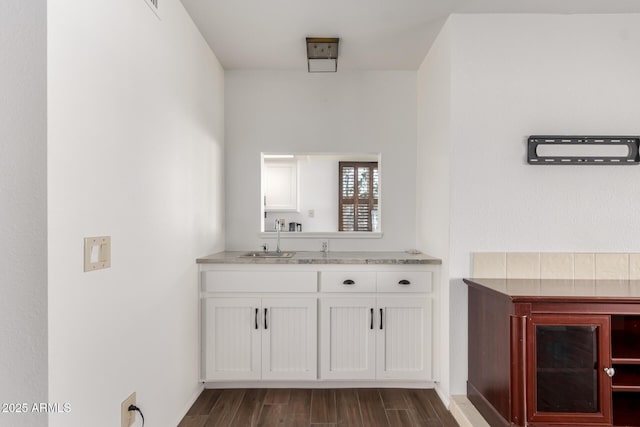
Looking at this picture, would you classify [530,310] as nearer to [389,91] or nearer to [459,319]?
[459,319]

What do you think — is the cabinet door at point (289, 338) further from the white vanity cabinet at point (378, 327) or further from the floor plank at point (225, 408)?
the floor plank at point (225, 408)

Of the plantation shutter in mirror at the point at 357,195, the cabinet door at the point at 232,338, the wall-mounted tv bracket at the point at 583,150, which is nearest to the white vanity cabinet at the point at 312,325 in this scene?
the cabinet door at the point at 232,338

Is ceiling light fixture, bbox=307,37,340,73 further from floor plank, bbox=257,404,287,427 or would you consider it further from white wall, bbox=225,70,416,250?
floor plank, bbox=257,404,287,427

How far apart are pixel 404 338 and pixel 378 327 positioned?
0.20m

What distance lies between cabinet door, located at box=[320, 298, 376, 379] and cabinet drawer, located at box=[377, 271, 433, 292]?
14 centimetres

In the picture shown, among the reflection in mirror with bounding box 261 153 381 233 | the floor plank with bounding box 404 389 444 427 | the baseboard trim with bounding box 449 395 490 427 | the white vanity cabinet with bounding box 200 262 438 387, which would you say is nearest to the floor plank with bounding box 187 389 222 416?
the white vanity cabinet with bounding box 200 262 438 387

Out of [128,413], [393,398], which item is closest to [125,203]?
[128,413]

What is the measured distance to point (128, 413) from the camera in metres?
1.70

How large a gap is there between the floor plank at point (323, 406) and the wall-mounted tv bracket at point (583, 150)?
1994mm

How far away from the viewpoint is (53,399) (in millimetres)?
1184

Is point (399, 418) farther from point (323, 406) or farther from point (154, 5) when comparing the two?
point (154, 5)

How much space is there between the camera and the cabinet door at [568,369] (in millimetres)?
1821

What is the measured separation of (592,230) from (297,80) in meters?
2.47

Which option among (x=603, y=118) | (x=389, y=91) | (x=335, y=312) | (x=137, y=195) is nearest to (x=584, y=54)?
(x=603, y=118)
